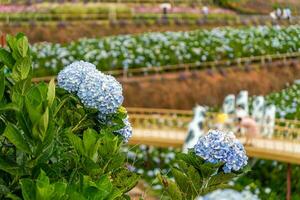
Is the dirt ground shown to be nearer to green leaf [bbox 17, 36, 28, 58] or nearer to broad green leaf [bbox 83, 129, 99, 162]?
green leaf [bbox 17, 36, 28, 58]

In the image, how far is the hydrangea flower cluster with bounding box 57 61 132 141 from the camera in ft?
13.2

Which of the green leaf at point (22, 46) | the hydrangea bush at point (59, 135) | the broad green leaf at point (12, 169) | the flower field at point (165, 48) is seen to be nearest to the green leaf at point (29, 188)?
the hydrangea bush at point (59, 135)

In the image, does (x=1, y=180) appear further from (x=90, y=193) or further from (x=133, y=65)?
(x=133, y=65)

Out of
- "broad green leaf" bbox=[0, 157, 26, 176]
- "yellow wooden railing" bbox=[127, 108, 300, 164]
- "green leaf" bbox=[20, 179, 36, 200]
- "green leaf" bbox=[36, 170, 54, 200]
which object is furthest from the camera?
"yellow wooden railing" bbox=[127, 108, 300, 164]

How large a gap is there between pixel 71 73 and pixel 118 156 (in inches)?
21.4

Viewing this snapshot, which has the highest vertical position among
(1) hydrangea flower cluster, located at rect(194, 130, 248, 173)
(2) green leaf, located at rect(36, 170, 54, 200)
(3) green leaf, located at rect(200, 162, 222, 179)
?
(2) green leaf, located at rect(36, 170, 54, 200)

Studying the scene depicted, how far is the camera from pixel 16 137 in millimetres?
3381

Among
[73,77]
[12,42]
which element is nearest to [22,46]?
[12,42]

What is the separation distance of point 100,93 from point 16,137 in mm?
727

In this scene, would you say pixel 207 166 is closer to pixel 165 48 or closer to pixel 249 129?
pixel 249 129

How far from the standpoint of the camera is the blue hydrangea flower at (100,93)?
4012 mm

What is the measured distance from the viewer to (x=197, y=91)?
26000 millimetres

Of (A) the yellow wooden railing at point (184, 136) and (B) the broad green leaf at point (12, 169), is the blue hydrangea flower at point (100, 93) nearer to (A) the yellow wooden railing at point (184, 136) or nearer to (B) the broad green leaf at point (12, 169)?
(B) the broad green leaf at point (12, 169)

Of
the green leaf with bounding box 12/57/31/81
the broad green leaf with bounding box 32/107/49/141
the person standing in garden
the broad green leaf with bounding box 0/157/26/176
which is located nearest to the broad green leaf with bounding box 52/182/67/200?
the broad green leaf with bounding box 32/107/49/141
